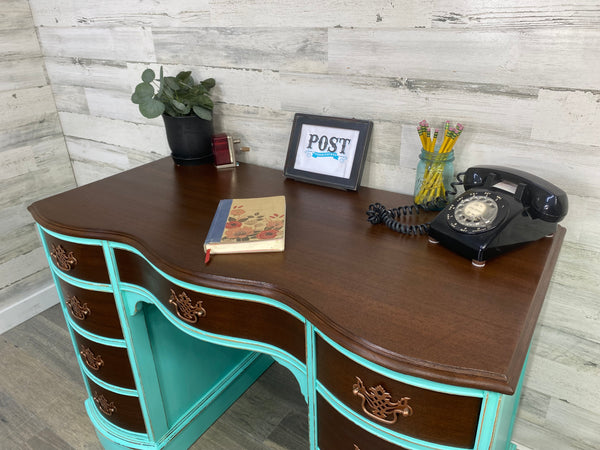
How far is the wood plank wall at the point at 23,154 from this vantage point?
1977mm

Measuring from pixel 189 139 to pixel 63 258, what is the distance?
1.74 ft

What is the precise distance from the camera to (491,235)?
0.91 metres

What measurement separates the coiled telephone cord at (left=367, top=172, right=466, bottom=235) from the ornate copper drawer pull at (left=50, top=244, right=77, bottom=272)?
82 cm

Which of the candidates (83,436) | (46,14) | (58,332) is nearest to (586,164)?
(83,436)

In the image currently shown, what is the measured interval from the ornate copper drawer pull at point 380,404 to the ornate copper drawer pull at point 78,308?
910mm

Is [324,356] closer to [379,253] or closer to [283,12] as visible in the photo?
[379,253]

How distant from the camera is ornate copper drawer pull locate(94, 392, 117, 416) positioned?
5.02ft

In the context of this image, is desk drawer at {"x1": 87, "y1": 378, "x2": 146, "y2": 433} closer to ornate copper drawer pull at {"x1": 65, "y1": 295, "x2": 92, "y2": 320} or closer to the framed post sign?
ornate copper drawer pull at {"x1": 65, "y1": 295, "x2": 92, "y2": 320}

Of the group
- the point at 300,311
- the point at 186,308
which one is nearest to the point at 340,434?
the point at 300,311

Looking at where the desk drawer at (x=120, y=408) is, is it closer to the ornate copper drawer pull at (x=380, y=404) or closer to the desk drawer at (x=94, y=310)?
the desk drawer at (x=94, y=310)

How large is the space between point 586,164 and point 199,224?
917 mm

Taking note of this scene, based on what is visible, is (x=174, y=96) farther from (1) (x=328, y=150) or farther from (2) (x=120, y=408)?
(2) (x=120, y=408)

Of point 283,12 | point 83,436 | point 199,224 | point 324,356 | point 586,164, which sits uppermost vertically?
point 283,12

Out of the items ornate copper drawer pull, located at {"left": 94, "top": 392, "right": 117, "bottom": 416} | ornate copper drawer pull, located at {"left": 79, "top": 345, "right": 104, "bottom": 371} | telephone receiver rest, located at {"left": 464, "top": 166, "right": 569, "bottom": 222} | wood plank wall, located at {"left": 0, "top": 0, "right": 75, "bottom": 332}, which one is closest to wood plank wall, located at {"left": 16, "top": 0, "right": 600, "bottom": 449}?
telephone receiver rest, located at {"left": 464, "top": 166, "right": 569, "bottom": 222}
